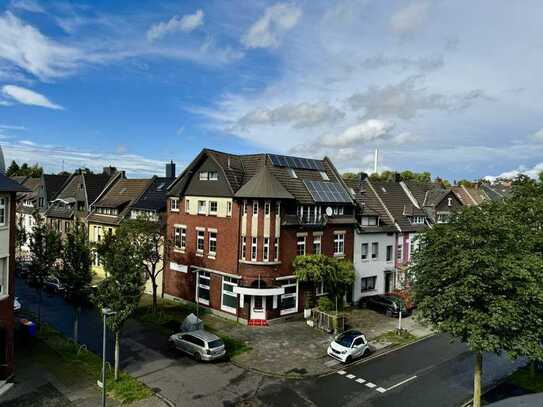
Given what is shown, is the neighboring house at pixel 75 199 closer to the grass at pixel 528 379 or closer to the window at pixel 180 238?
the window at pixel 180 238

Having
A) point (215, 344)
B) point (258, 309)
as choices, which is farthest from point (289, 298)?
point (215, 344)

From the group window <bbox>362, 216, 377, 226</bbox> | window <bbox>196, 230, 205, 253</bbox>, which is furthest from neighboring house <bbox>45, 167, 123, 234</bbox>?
window <bbox>362, 216, 377, 226</bbox>

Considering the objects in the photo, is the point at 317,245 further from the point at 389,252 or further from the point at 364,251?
the point at 389,252

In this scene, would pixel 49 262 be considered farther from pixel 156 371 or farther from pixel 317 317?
pixel 317 317

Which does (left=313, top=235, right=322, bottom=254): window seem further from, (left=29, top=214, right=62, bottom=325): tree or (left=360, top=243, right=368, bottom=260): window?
(left=29, top=214, right=62, bottom=325): tree

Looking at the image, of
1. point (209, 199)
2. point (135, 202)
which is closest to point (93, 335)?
point (209, 199)
